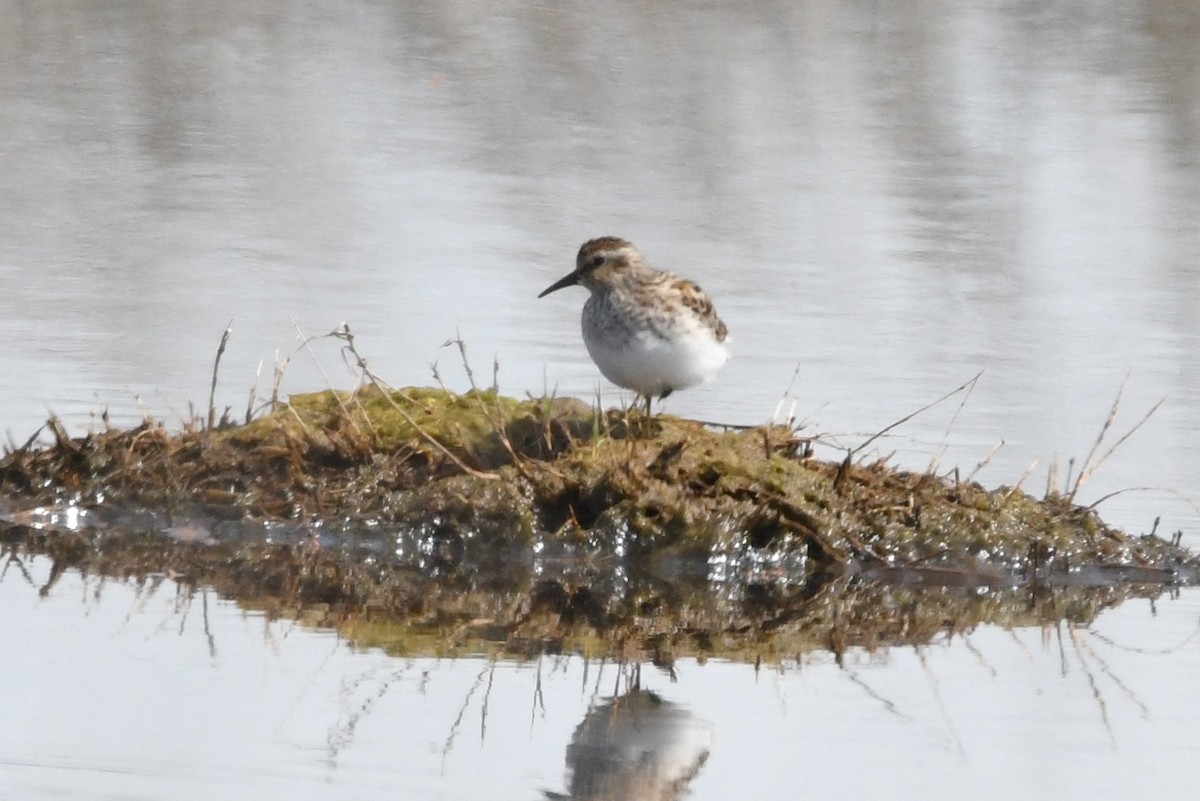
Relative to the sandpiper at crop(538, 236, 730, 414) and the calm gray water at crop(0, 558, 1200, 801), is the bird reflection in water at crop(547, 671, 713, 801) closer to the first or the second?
the calm gray water at crop(0, 558, 1200, 801)

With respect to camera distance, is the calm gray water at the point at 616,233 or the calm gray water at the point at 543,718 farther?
the calm gray water at the point at 616,233

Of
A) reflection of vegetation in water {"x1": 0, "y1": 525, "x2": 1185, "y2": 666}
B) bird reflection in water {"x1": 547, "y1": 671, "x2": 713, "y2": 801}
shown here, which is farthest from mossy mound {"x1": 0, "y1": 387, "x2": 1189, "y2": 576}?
bird reflection in water {"x1": 547, "y1": 671, "x2": 713, "y2": 801}

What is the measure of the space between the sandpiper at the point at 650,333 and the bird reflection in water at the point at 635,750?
2.31 m

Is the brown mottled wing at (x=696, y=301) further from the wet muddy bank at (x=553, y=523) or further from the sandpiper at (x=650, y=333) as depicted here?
the wet muddy bank at (x=553, y=523)

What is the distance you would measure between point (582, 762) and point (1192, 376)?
7.09m

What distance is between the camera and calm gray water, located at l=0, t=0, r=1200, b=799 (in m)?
6.72

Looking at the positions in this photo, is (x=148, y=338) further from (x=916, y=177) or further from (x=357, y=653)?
(x=916, y=177)

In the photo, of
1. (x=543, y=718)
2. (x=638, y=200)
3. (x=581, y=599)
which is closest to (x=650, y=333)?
(x=581, y=599)

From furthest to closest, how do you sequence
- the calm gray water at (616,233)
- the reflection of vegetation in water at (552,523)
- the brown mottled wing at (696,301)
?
the brown mottled wing at (696,301)
the reflection of vegetation in water at (552,523)
the calm gray water at (616,233)

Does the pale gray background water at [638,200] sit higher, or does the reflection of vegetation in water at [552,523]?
the reflection of vegetation in water at [552,523]

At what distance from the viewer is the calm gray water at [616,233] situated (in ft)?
22.1

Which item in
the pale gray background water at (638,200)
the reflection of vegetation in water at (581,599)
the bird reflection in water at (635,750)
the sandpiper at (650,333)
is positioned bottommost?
the pale gray background water at (638,200)

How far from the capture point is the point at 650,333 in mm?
9188

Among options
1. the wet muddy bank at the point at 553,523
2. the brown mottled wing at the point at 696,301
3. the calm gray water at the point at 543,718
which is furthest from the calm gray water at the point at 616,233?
the brown mottled wing at the point at 696,301
